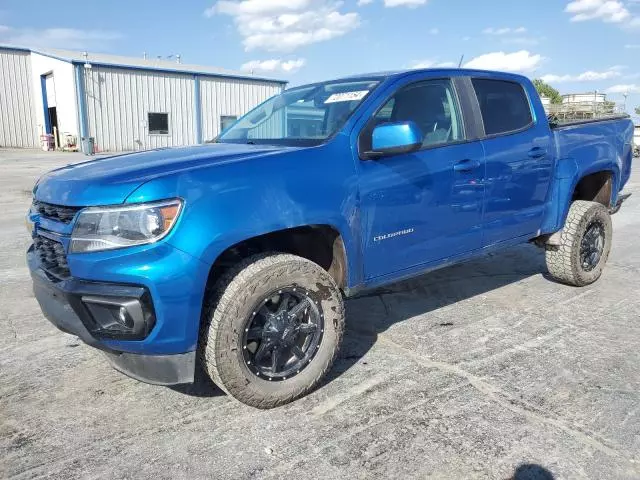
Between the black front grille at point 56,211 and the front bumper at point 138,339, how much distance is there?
1.00ft

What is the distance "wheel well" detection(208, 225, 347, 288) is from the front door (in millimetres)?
177

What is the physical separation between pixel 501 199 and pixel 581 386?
1433 mm

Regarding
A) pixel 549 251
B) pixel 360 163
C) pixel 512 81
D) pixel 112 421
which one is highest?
pixel 512 81

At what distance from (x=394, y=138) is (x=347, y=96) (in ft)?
1.96

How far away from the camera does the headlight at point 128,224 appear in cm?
236

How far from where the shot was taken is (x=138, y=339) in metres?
Answer: 2.43

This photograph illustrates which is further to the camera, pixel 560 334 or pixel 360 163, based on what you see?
pixel 560 334

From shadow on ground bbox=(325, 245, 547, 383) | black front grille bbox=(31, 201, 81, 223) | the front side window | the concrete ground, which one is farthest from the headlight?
the front side window

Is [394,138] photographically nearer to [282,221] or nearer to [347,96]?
[347,96]

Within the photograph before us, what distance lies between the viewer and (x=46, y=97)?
28.6 meters

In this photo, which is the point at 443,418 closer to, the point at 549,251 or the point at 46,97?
the point at 549,251

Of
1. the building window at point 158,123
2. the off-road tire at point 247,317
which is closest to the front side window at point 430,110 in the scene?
the off-road tire at point 247,317

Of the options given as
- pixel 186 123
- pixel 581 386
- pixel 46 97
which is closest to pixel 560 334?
pixel 581 386

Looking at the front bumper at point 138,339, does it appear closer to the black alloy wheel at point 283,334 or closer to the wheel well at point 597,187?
the black alloy wheel at point 283,334
